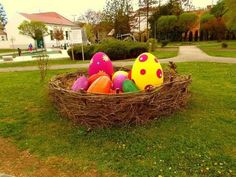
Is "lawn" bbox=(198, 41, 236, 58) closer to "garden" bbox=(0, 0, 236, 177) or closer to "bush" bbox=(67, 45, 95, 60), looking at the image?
"bush" bbox=(67, 45, 95, 60)

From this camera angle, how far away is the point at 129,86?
4.98 m

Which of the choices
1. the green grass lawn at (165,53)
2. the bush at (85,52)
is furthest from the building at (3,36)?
the green grass lawn at (165,53)

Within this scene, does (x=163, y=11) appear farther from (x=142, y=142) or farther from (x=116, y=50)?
(x=142, y=142)

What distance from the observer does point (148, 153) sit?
12.2 feet

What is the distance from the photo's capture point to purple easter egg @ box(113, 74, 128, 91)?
5.28 meters

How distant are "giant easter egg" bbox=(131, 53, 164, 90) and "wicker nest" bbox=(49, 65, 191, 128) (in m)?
0.57

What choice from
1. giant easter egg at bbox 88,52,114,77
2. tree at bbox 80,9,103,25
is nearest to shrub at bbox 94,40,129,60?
giant easter egg at bbox 88,52,114,77

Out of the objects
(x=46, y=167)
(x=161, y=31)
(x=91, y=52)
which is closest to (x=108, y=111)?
(x=46, y=167)

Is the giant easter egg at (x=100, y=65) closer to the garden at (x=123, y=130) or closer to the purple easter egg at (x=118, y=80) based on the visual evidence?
the garden at (x=123, y=130)

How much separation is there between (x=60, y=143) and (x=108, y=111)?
37.9 inches

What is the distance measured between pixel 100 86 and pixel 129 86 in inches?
23.0

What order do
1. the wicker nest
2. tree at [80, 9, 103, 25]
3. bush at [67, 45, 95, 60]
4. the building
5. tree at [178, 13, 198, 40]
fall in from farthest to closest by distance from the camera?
tree at [80, 9, 103, 25] → the building → tree at [178, 13, 198, 40] → bush at [67, 45, 95, 60] → the wicker nest

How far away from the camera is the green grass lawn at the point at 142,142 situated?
3375 mm

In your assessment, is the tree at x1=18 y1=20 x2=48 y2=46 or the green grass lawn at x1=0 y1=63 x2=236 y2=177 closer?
the green grass lawn at x1=0 y1=63 x2=236 y2=177
